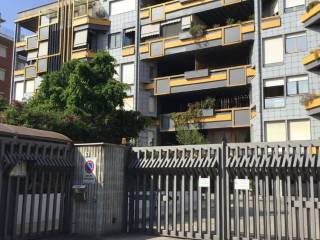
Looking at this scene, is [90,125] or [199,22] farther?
[199,22]

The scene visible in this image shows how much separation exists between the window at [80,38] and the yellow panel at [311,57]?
704 inches

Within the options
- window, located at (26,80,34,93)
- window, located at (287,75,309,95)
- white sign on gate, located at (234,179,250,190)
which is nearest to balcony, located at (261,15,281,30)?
window, located at (287,75,309,95)

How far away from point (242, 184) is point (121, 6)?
2719 centimetres

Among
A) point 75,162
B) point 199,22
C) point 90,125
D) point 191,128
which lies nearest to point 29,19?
point 199,22

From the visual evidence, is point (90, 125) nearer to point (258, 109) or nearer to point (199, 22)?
point (258, 109)

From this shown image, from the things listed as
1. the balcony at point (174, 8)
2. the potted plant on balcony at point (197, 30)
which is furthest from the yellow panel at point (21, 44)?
the potted plant on balcony at point (197, 30)

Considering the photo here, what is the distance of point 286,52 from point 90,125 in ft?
46.4

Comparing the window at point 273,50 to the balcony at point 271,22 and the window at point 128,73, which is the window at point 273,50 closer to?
the balcony at point 271,22

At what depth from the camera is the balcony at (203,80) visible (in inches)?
1158

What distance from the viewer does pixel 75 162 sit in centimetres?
1353

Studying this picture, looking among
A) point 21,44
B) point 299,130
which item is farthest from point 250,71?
point 21,44

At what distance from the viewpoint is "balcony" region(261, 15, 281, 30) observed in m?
28.3

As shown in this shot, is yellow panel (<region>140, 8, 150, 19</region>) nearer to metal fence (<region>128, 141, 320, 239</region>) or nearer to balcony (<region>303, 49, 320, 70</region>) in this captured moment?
balcony (<region>303, 49, 320, 70</region>)

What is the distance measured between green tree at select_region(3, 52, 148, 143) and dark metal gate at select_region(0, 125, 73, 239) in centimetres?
631
